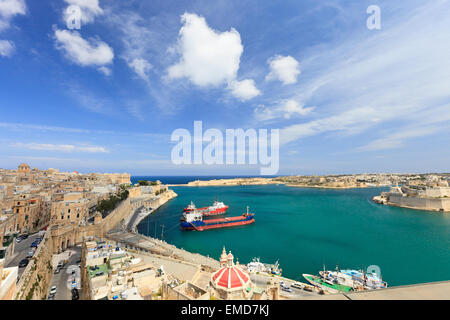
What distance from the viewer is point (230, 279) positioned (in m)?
8.40

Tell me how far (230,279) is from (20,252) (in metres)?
15.6

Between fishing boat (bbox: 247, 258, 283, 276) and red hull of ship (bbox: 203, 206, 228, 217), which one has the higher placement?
fishing boat (bbox: 247, 258, 283, 276)

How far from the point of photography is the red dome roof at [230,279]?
8.33m

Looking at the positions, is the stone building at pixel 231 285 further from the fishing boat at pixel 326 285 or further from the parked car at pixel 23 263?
the parked car at pixel 23 263

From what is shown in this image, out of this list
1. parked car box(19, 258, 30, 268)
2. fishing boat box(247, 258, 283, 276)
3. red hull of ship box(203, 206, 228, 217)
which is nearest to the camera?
parked car box(19, 258, 30, 268)

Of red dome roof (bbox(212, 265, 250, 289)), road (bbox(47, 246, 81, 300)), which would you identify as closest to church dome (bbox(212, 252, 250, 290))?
red dome roof (bbox(212, 265, 250, 289))

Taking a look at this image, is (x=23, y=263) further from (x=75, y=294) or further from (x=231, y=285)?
(x=231, y=285)

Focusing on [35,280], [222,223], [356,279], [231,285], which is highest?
[231,285]

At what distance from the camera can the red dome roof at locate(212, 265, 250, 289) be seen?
27.3ft

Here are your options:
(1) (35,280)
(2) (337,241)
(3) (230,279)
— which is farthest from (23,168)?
(2) (337,241)

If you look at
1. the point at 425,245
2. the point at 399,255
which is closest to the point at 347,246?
the point at 399,255

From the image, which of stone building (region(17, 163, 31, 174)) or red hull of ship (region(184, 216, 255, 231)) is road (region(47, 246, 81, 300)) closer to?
red hull of ship (region(184, 216, 255, 231))
